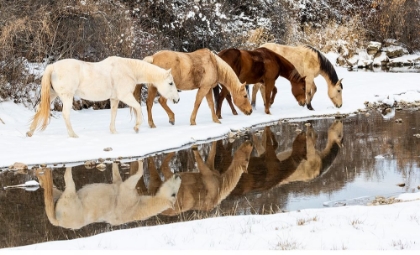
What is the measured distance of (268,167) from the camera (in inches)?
356

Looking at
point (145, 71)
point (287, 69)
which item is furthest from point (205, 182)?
point (287, 69)

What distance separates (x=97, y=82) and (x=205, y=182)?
11.6 ft

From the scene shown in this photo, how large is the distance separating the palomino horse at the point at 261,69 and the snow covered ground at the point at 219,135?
510 mm

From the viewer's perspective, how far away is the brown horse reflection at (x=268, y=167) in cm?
786

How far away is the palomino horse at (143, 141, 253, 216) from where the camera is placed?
6996mm

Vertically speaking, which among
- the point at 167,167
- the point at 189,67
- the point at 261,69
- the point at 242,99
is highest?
the point at 189,67

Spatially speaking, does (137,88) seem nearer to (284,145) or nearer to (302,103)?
(284,145)

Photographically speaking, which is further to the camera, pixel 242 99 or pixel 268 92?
pixel 268 92

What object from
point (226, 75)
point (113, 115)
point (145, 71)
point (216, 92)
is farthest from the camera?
point (216, 92)

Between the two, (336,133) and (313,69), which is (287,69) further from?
(336,133)

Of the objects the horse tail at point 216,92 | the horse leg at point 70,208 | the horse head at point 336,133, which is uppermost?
the horse tail at point 216,92

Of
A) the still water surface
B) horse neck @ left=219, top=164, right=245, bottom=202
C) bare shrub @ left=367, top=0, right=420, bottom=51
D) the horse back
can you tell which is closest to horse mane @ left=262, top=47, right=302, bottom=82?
the still water surface

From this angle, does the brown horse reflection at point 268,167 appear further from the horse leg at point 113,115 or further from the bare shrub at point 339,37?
the bare shrub at point 339,37

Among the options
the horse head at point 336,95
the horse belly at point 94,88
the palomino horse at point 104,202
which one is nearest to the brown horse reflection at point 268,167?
the palomino horse at point 104,202
